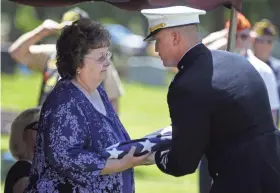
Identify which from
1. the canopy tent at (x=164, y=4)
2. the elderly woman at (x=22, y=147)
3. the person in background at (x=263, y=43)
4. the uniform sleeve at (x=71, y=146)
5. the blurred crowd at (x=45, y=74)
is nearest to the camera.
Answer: the uniform sleeve at (x=71, y=146)

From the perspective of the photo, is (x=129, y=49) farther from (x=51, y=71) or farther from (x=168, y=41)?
(x=168, y=41)

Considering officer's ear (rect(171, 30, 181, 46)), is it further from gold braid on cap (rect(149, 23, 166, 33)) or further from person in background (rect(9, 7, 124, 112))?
person in background (rect(9, 7, 124, 112))

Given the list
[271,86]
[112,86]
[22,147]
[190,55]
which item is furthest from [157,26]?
[271,86]

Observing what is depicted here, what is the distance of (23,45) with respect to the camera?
6.51 metres

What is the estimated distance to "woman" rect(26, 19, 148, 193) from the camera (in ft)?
12.8

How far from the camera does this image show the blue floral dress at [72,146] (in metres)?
3.90

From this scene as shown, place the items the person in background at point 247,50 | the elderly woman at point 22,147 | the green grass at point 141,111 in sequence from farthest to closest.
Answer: the green grass at point 141,111 < the person in background at point 247,50 < the elderly woman at point 22,147

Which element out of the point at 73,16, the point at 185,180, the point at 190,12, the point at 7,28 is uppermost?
the point at 190,12

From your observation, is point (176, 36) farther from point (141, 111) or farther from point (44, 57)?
point (141, 111)

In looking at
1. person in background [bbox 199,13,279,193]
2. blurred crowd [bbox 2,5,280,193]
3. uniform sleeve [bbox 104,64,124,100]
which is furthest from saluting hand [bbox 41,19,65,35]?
person in background [bbox 199,13,279,193]

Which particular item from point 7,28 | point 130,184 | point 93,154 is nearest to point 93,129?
point 93,154

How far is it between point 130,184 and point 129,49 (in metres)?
31.4

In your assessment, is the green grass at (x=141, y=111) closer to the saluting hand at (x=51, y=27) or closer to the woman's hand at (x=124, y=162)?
the saluting hand at (x=51, y=27)

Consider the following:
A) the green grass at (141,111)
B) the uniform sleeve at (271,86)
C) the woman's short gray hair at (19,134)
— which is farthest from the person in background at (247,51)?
the green grass at (141,111)
